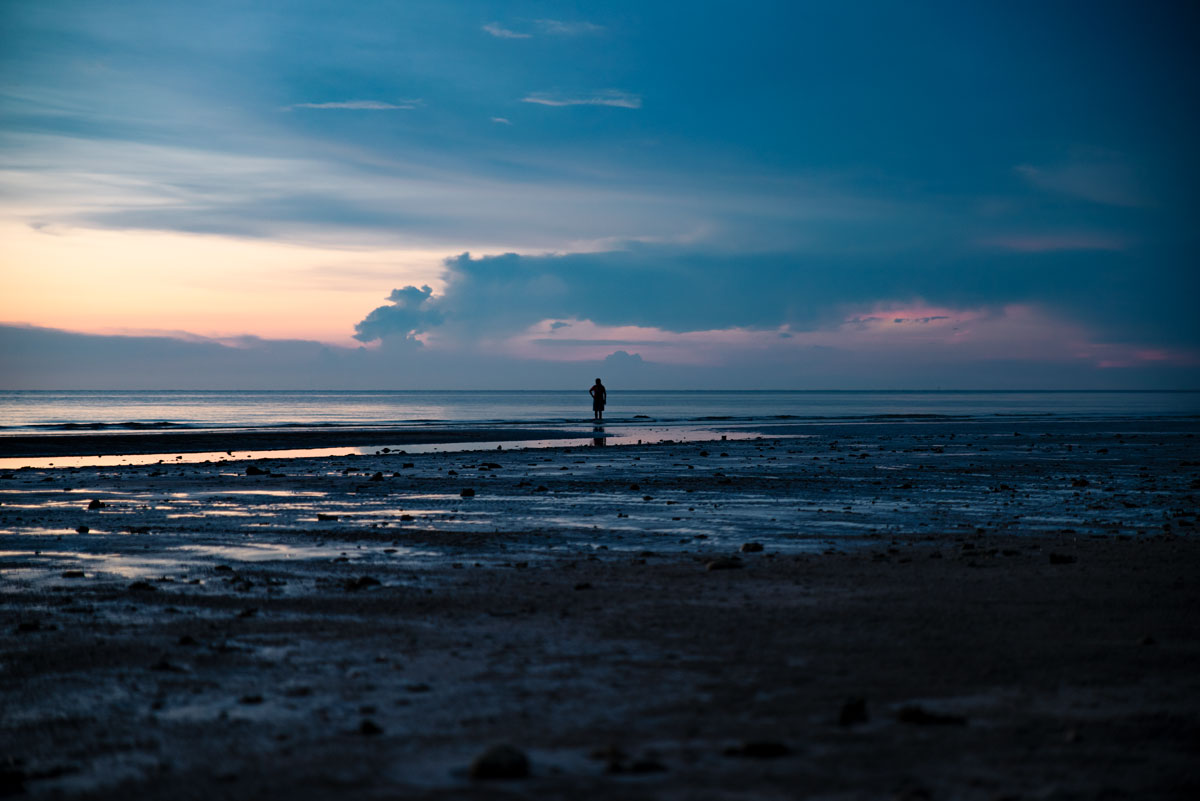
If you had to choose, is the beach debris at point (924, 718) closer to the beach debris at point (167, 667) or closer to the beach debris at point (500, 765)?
the beach debris at point (500, 765)

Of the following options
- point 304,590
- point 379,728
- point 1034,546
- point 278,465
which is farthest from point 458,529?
point 278,465

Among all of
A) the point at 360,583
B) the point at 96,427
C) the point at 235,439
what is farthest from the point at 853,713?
the point at 96,427

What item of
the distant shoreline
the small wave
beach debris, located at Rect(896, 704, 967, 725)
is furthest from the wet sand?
the small wave

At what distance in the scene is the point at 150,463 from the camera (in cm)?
3212

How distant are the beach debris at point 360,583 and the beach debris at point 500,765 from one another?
18.4 ft

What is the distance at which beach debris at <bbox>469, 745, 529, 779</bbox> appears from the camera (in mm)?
5113

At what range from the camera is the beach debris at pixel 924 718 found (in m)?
5.96

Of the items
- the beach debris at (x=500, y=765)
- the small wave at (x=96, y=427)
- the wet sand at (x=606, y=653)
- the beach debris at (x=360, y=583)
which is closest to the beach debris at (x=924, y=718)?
the wet sand at (x=606, y=653)

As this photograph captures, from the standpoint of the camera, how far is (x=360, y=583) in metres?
10.7

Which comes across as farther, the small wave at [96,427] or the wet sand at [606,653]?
the small wave at [96,427]

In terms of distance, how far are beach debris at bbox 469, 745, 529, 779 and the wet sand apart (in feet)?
0.19

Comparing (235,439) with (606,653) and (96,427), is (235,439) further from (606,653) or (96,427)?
(606,653)

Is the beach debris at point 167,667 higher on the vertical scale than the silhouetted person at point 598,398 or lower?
lower

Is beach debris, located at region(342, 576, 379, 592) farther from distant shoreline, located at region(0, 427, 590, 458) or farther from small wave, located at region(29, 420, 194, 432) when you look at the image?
small wave, located at region(29, 420, 194, 432)
